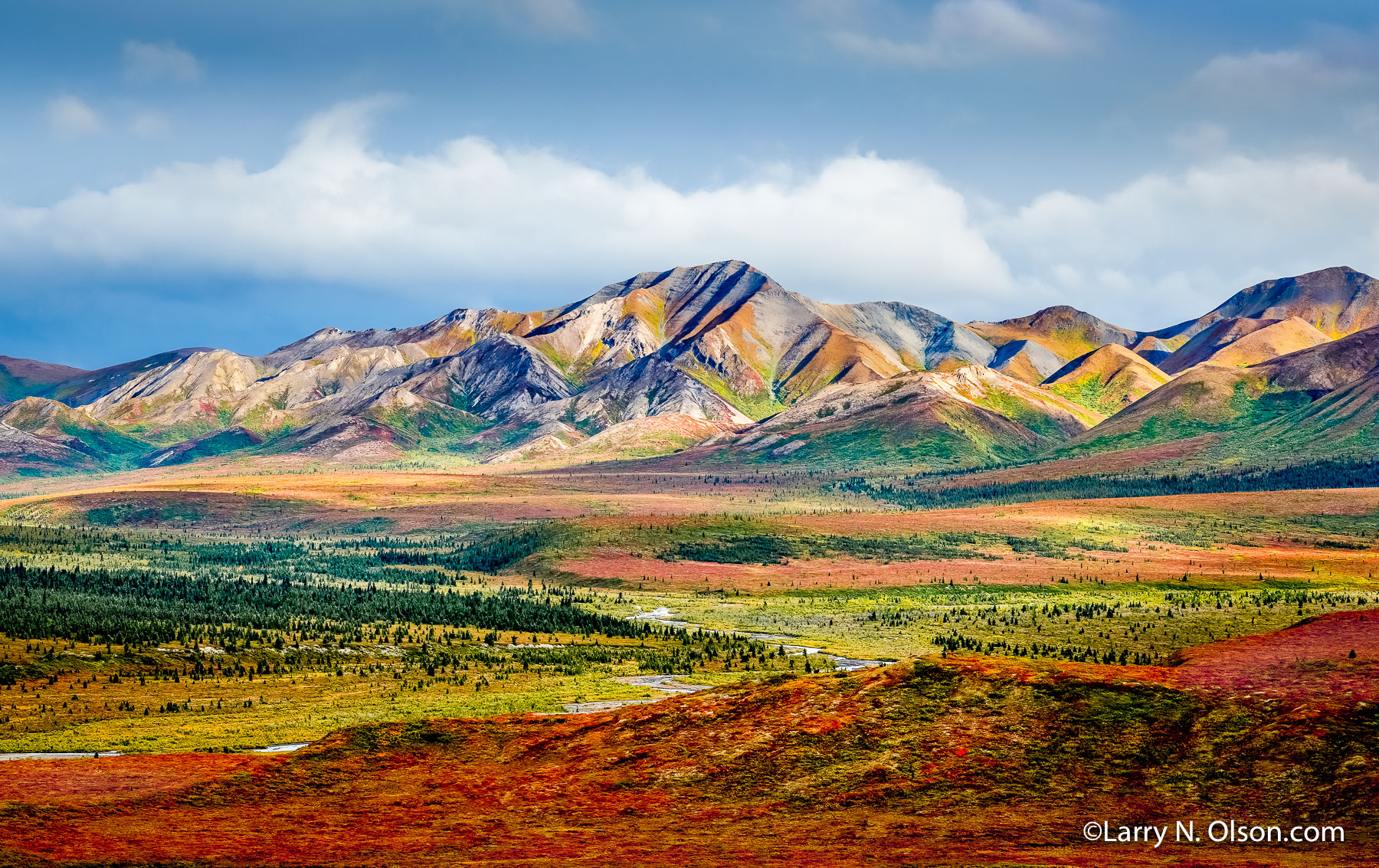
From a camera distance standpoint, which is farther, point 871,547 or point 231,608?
point 871,547

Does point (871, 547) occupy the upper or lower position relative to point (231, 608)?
lower

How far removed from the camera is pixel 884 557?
176 metres

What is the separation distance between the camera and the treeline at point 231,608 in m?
92.3

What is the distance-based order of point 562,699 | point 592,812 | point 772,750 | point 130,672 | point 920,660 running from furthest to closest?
1. point 130,672
2. point 562,699
3. point 920,660
4. point 772,750
5. point 592,812

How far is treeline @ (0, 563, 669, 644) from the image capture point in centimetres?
9231

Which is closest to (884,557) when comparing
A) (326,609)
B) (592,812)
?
(326,609)

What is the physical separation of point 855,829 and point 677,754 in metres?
10.2

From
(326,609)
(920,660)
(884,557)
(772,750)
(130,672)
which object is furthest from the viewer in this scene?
(884,557)

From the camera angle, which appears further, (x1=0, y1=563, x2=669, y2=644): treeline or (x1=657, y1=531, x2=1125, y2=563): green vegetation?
(x1=657, y1=531, x2=1125, y2=563): green vegetation

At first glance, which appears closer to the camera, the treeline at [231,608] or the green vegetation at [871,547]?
the treeline at [231,608]

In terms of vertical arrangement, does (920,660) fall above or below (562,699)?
above

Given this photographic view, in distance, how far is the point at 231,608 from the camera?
11394 centimetres

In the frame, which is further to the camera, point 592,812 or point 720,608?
point 720,608

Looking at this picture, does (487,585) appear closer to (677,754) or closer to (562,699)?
(562,699)
